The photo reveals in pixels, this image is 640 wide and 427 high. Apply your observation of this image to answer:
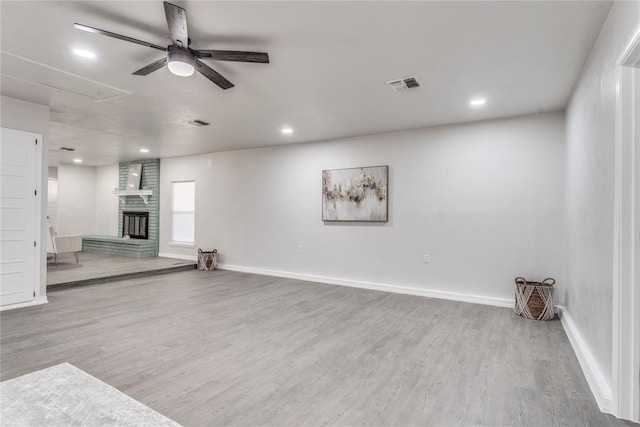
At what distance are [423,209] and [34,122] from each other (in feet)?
17.7

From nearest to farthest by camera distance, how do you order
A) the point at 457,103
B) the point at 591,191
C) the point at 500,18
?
the point at 500,18 → the point at 591,191 → the point at 457,103

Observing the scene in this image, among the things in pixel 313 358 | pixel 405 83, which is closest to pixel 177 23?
pixel 405 83

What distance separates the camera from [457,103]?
387 centimetres

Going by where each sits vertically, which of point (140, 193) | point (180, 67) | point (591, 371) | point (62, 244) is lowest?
point (591, 371)

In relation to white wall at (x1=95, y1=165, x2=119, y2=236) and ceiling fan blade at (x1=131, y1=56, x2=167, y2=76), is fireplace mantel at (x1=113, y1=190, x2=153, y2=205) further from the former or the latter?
ceiling fan blade at (x1=131, y1=56, x2=167, y2=76)

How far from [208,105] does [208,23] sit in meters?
1.89

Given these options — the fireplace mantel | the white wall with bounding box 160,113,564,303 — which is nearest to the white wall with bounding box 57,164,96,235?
the fireplace mantel

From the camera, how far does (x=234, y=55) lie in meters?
2.44

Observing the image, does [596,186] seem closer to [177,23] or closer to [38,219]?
[177,23]

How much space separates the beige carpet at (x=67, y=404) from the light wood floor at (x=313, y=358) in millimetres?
178

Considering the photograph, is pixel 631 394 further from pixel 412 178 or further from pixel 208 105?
pixel 208 105

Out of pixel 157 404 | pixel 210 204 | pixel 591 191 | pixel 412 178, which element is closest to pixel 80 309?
pixel 157 404

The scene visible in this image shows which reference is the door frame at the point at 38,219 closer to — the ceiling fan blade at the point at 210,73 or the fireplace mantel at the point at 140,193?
the ceiling fan blade at the point at 210,73

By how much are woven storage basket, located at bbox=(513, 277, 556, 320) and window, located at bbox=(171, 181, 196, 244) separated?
6.66 m
